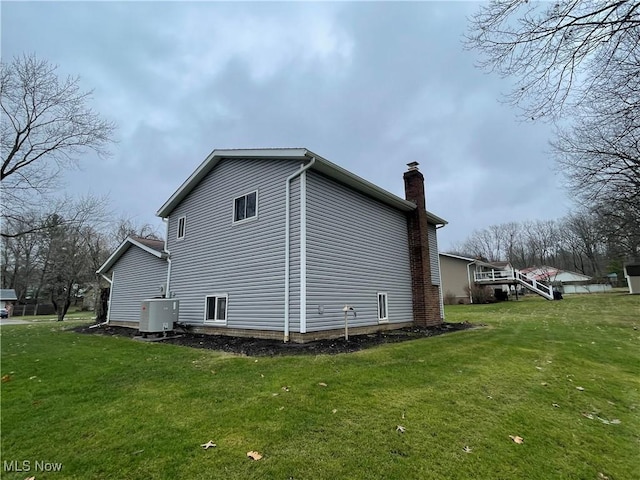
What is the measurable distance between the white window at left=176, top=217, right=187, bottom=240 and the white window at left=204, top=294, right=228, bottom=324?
353 cm

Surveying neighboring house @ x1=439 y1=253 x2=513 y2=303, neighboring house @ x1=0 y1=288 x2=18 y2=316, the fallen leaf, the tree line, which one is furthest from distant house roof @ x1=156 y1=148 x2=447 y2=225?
the tree line

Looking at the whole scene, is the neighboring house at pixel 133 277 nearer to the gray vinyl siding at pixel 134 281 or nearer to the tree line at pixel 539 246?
the gray vinyl siding at pixel 134 281

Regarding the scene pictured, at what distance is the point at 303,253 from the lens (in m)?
8.55

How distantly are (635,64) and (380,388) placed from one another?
724cm

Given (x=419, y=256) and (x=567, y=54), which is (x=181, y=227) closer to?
(x=419, y=256)

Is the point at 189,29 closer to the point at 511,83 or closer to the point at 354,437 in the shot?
the point at 511,83

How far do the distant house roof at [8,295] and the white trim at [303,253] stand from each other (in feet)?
180

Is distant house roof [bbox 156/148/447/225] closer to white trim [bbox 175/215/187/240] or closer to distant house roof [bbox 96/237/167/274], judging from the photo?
white trim [bbox 175/215/187/240]

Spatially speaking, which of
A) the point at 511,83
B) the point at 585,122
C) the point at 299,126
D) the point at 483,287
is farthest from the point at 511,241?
the point at 511,83

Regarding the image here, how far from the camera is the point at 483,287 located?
31.3 meters

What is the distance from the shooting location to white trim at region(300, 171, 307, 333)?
836 cm

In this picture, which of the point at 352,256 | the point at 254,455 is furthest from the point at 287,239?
the point at 254,455

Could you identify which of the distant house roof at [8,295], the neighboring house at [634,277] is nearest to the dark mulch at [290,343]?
the neighboring house at [634,277]

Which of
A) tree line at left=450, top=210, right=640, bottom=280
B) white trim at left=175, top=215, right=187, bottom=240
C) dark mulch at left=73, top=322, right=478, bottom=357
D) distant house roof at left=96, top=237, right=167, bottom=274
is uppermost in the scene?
tree line at left=450, top=210, right=640, bottom=280
